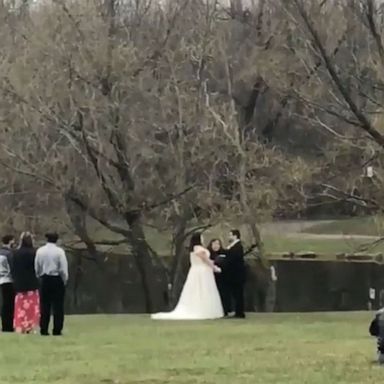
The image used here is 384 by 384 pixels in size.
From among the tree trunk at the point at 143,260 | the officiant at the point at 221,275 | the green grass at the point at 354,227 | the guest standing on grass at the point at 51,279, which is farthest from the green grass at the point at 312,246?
the guest standing on grass at the point at 51,279

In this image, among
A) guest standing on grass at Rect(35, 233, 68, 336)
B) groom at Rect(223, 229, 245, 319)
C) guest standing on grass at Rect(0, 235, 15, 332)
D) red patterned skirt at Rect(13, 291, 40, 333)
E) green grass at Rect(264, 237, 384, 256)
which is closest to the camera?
guest standing on grass at Rect(35, 233, 68, 336)

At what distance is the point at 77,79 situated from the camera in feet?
92.3

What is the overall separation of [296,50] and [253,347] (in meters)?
9.90

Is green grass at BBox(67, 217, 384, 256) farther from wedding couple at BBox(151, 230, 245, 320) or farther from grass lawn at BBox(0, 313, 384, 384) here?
grass lawn at BBox(0, 313, 384, 384)

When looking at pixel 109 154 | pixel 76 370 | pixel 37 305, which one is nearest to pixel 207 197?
pixel 109 154

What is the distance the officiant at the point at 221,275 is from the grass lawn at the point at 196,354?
2.38 m

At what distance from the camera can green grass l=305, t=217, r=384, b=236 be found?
27933 mm

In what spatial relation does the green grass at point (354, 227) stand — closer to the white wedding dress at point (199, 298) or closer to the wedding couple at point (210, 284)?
the wedding couple at point (210, 284)

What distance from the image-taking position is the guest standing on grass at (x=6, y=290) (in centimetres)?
2044

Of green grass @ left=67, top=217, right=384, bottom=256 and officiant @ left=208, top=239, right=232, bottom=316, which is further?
green grass @ left=67, top=217, right=384, bottom=256

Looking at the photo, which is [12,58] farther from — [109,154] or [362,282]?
[362,282]

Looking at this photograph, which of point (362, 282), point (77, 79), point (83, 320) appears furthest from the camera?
point (362, 282)

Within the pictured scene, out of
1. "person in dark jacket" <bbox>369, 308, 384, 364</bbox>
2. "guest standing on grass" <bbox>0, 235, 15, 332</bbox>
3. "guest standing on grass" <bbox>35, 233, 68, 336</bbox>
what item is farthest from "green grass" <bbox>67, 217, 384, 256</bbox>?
"person in dark jacket" <bbox>369, 308, 384, 364</bbox>

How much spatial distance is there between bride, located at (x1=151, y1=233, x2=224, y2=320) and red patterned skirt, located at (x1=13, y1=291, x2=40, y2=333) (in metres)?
4.88
